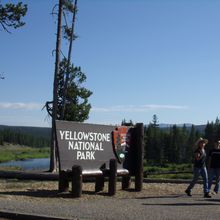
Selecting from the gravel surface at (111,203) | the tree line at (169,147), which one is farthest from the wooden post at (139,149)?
the tree line at (169,147)

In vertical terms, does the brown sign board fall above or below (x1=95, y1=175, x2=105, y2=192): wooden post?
above

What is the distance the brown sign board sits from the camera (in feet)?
47.7

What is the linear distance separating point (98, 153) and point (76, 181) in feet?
5.29

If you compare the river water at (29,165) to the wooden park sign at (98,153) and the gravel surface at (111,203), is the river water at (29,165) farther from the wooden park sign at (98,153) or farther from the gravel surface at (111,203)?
the gravel surface at (111,203)

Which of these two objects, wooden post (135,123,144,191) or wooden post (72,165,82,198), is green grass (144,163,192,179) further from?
wooden post (72,165,82,198)

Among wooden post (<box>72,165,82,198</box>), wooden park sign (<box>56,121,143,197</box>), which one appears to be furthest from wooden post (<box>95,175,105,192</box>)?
wooden post (<box>72,165,82,198</box>)

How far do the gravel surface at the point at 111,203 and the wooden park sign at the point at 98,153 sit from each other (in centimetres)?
50

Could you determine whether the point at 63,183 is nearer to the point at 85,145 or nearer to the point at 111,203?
the point at 85,145

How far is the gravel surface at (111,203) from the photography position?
11.2m

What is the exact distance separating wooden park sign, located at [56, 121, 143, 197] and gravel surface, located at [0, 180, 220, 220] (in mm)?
499

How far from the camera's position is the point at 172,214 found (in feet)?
37.2

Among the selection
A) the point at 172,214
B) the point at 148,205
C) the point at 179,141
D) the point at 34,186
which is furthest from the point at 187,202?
the point at 179,141

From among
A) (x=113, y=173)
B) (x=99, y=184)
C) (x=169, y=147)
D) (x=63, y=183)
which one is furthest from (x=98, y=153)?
(x=169, y=147)

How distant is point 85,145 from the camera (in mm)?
15156
